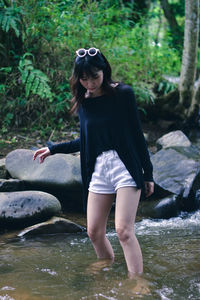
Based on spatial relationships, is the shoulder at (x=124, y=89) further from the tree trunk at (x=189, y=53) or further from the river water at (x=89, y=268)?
the tree trunk at (x=189, y=53)

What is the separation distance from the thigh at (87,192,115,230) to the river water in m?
0.53

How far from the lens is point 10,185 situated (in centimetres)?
551

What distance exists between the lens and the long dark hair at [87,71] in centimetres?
297

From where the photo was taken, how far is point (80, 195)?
5766 millimetres

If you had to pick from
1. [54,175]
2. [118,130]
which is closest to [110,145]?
[118,130]

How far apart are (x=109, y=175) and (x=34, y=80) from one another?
4793mm

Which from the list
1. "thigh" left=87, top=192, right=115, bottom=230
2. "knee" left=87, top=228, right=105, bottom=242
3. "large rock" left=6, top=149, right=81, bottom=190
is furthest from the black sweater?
"large rock" left=6, top=149, right=81, bottom=190

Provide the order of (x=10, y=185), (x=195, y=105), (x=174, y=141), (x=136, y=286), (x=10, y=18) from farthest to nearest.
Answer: (x=195, y=105)
(x=174, y=141)
(x=10, y=18)
(x=10, y=185)
(x=136, y=286)

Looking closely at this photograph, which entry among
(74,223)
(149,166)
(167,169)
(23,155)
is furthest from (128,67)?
(149,166)

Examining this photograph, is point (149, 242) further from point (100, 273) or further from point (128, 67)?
point (128, 67)

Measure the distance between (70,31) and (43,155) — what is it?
5373 millimetres

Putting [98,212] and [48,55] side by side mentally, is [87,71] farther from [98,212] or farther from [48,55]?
[48,55]

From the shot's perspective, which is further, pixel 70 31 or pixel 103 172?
pixel 70 31

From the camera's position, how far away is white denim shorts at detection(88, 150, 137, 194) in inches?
120
